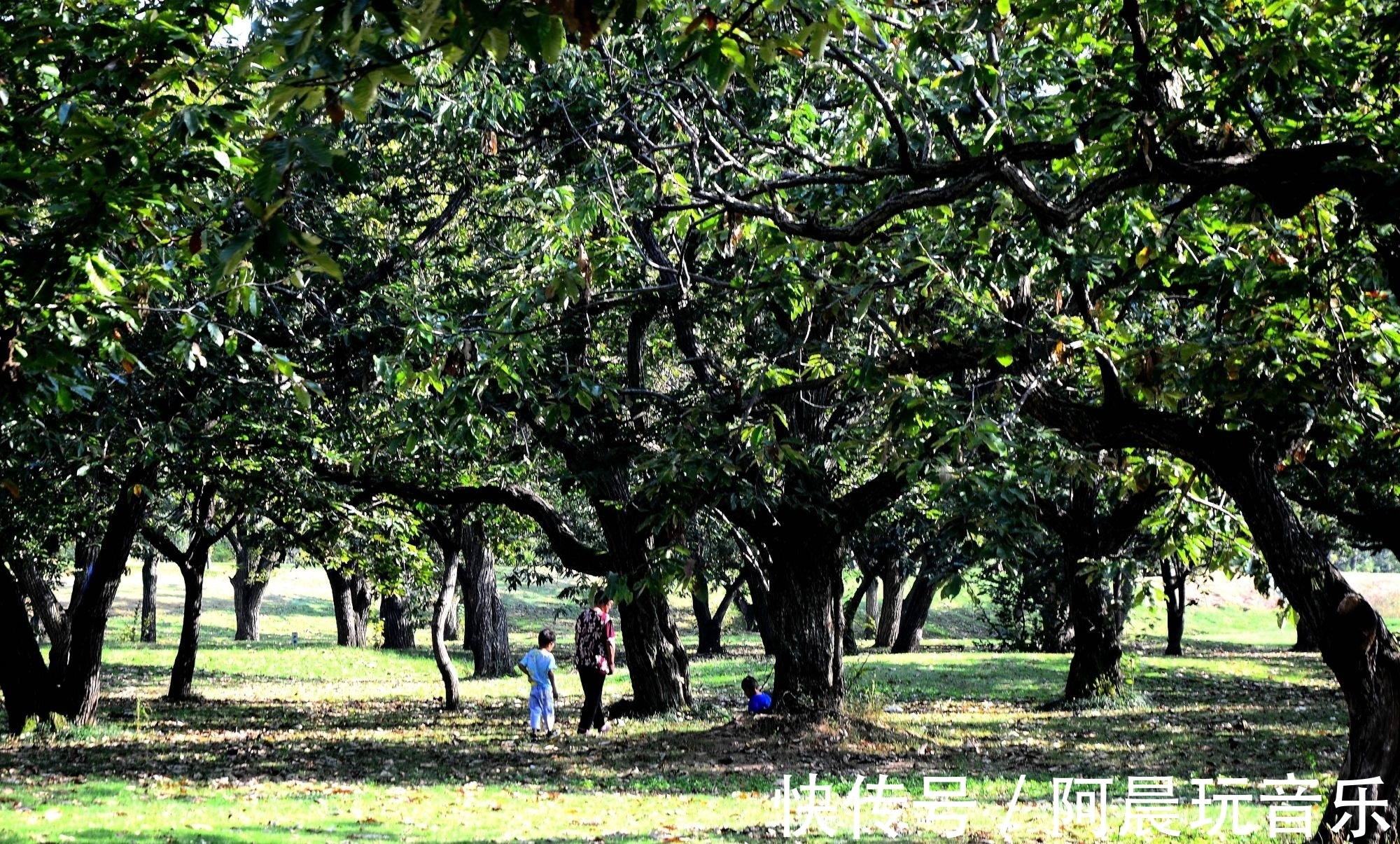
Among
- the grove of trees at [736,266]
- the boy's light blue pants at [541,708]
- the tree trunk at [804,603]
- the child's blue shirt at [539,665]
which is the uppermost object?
the grove of trees at [736,266]

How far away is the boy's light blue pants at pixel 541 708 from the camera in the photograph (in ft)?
54.9

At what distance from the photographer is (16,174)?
6348 millimetres

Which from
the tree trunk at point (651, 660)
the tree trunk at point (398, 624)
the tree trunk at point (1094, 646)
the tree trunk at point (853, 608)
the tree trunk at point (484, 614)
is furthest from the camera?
the tree trunk at point (398, 624)

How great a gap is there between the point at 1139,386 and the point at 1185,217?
1.27m

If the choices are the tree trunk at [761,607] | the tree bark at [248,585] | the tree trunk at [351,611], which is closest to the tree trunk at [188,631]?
the tree bark at [248,585]

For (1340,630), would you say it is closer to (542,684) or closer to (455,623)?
(542,684)

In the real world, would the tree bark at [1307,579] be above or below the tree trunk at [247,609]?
above

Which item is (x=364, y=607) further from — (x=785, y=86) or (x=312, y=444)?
(x=785, y=86)

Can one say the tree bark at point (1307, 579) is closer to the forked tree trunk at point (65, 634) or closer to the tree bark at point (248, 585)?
the forked tree trunk at point (65, 634)

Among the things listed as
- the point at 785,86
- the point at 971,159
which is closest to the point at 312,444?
the point at 785,86

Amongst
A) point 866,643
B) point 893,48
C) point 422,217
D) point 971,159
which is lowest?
point 866,643

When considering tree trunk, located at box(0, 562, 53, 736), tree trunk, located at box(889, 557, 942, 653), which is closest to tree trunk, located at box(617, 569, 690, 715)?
tree trunk, located at box(0, 562, 53, 736)

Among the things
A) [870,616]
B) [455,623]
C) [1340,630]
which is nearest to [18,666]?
[1340,630]

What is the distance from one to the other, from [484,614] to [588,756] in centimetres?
1480
